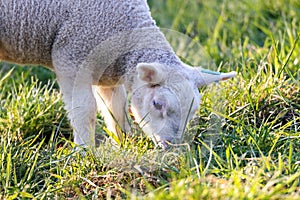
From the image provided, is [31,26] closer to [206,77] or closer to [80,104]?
[80,104]

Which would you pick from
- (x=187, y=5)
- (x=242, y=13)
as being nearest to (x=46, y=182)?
(x=242, y=13)

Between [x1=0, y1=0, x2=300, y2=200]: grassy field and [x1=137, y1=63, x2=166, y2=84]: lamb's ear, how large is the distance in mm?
445

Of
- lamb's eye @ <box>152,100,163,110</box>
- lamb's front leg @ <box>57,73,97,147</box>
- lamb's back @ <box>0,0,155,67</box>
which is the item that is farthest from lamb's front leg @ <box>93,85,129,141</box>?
lamb's eye @ <box>152,100,163,110</box>

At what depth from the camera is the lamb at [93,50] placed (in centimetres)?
492

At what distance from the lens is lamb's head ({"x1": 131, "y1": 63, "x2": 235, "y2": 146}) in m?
4.66

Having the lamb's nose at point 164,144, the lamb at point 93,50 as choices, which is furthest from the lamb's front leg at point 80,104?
the lamb's nose at point 164,144

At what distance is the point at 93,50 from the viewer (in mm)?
5082

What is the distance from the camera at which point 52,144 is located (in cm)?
501

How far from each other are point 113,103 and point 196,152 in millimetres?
1063

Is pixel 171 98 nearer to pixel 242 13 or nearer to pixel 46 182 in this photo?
pixel 46 182

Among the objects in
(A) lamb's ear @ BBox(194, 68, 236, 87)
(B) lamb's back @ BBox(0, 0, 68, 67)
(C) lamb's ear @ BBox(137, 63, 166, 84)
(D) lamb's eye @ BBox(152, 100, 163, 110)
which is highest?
(B) lamb's back @ BBox(0, 0, 68, 67)

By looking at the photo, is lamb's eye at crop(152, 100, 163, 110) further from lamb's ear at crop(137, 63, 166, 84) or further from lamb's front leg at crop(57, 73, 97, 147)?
lamb's front leg at crop(57, 73, 97, 147)

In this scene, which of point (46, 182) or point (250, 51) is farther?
point (250, 51)

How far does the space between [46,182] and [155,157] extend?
0.73 m
